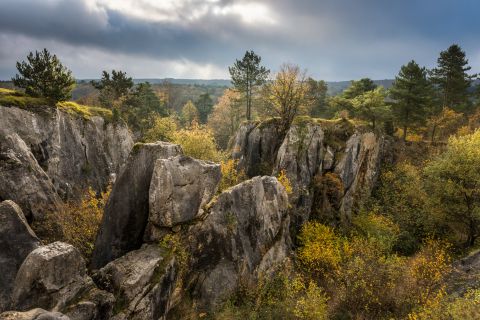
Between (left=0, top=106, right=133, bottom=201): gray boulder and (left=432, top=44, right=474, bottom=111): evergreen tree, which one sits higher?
(left=432, top=44, right=474, bottom=111): evergreen tree

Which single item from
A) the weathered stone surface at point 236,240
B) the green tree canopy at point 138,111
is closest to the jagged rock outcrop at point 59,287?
the weathered stone surface at point 236,240

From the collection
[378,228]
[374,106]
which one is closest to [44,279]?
[378,228]

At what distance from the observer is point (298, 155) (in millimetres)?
38812

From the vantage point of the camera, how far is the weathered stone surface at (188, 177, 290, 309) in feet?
71.9

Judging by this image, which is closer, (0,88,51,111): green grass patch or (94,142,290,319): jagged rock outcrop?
(94,142,290,319): jagged rock outcrop

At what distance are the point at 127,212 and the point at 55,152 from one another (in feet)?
56.5

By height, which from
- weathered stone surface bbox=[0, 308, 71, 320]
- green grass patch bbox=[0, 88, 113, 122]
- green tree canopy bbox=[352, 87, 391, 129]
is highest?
green tree canopy bbox=[352, 87, 391, 129]

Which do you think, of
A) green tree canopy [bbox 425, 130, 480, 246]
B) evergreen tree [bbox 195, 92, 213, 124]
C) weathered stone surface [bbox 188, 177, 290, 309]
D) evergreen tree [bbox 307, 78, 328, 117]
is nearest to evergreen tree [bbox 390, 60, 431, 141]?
green tree canopy [bbox 425, 130, 480, 246]

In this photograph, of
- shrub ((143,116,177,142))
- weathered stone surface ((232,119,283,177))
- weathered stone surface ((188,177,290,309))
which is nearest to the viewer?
weathered stone surface ((188,177,290,309))

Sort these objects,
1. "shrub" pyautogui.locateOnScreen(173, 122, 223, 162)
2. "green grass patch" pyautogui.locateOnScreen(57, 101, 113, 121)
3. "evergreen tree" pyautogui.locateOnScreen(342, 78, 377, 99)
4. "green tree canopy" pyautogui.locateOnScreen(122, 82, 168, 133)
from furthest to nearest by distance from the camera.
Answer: "evergreen tree" pyautogui.locateOnScreen(342, 78, 377, 99), "green tree canopy" pyautogui.locateOnScreen(122, 82, 168, 133), "shrub" pyautogui.locateOnScreen(173, 122, 223, 162), "green grass patch" pyautogui.locateOnScreen(57, 101, 113, 121)

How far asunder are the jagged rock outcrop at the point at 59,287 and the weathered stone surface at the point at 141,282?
1161 millimetres

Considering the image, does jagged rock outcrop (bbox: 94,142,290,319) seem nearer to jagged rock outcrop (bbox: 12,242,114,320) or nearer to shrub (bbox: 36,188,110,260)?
jagged rock outcrop (bbox: 12,242,114,320)

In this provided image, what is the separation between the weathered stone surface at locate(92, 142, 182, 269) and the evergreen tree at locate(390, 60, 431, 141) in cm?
4972

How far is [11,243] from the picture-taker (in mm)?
16734
